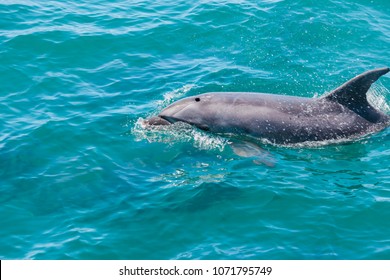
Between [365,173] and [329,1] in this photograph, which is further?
[329,1]

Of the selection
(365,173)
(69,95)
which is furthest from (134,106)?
(365,173)

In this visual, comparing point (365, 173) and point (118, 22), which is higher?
point (118, 22)

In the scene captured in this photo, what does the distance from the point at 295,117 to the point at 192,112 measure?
337 centimetres

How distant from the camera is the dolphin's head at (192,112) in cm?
2133

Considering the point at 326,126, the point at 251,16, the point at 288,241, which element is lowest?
the point at 288,241

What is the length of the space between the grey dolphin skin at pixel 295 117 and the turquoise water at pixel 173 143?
0.46m

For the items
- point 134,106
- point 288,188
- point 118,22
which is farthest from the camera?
point 118,22

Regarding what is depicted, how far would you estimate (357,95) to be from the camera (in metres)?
20.5

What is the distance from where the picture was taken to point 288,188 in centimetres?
1798

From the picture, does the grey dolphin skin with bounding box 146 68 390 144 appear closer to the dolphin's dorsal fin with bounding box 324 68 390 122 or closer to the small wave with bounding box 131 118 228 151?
the dolphin's dorsal fin with bounding box 324 68 390 122

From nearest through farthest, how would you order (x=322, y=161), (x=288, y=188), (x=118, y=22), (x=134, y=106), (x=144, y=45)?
1. (x=288, y=188)
2. (x=322, y=161)
3. (x=134, y=106)
4. (x=144, y=45)
5. (x=118, y=22)

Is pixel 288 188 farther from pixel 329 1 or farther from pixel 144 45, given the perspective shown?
pixel 329 1

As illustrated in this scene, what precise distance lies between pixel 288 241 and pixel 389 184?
4.29m

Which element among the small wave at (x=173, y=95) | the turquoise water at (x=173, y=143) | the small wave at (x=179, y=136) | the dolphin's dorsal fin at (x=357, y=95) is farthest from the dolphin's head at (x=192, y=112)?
the dolphin's dorsal fin at (x=357, y=95)
